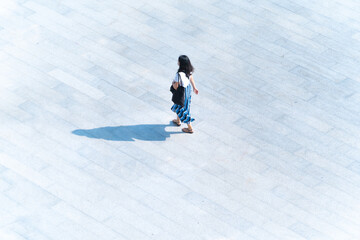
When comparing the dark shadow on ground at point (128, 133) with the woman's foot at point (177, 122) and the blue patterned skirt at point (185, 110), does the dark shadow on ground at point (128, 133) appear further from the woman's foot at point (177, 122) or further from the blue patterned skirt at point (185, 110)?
the blue patterned skirt at point (185, 110)

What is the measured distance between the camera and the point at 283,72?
1333cm

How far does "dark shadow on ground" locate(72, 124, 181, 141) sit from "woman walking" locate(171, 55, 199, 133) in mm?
412

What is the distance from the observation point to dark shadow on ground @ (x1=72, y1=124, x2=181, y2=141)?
11734 millimetres

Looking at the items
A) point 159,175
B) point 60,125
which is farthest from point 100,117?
point 159,175

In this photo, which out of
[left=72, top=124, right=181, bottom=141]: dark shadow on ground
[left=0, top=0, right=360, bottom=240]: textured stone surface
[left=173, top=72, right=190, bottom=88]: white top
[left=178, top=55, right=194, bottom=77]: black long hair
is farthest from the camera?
[left=72, top=124, right=181, bottom=141]: dark shadow on ground

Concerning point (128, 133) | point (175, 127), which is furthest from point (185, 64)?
point (128, 133)

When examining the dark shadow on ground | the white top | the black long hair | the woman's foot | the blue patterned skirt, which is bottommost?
the dark shadow on ground

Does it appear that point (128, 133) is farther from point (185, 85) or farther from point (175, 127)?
point (185, 85)

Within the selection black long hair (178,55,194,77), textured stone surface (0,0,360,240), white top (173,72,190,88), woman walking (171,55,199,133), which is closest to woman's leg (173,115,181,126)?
woman walking (171,55,199,133)

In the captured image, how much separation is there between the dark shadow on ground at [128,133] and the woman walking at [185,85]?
41 cm

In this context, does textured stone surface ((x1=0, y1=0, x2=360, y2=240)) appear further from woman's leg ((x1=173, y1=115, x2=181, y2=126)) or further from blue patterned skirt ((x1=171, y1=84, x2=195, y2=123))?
blue patterned skirt ((x1=171, y1=84, x2=195, y2=123))

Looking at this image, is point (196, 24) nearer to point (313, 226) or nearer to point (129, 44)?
point (129, 44)

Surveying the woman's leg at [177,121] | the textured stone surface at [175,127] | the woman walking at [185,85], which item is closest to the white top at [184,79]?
the woman walking at [185,85]

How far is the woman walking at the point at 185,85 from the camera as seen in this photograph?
36.7ft
